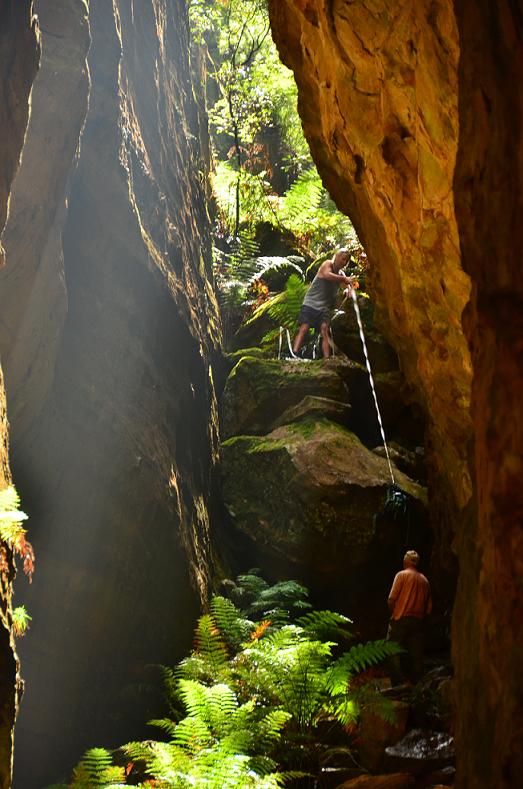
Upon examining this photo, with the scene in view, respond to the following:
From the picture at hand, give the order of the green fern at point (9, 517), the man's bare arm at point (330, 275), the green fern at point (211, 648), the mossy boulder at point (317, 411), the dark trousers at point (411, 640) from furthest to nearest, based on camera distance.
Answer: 1. the man's bare arm at point (330, 275)
2. the mossy boulder at point (317, 411)
3. the dark trousers at point (411, 640)
4. the green fern at point (211, 648)
5. the green fern at point (9, 517)

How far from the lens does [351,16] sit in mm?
5926

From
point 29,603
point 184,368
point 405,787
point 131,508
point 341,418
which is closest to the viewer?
point 405,787

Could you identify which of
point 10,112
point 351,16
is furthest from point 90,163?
point 351,16

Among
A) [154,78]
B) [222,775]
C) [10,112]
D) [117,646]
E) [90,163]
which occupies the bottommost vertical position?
[222,775]

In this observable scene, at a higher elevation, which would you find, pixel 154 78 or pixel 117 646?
pixel 154 78

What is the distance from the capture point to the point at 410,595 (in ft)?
26.9

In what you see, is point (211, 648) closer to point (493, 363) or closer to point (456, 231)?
point (456, 231)

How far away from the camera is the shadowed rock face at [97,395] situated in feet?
21.5

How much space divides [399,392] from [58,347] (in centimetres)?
698

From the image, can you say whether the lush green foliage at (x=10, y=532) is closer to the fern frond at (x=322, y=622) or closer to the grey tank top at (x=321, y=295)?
the fern frond at (x=322, y=622)

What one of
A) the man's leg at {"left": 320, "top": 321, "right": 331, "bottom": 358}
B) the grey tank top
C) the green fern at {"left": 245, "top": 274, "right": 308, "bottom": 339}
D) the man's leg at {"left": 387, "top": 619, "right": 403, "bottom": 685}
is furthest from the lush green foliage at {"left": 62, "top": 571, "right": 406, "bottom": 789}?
the green fern at {"left": 245, "top": 274, "right": 308, "bottom": 339}

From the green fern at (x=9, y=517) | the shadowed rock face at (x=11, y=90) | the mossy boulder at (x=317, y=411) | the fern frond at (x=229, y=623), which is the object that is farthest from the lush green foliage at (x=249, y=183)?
the green fern at (x=9, y=517)

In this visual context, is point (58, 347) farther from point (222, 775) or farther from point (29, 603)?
point (222, 775)

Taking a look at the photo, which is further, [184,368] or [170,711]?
[184,368]
